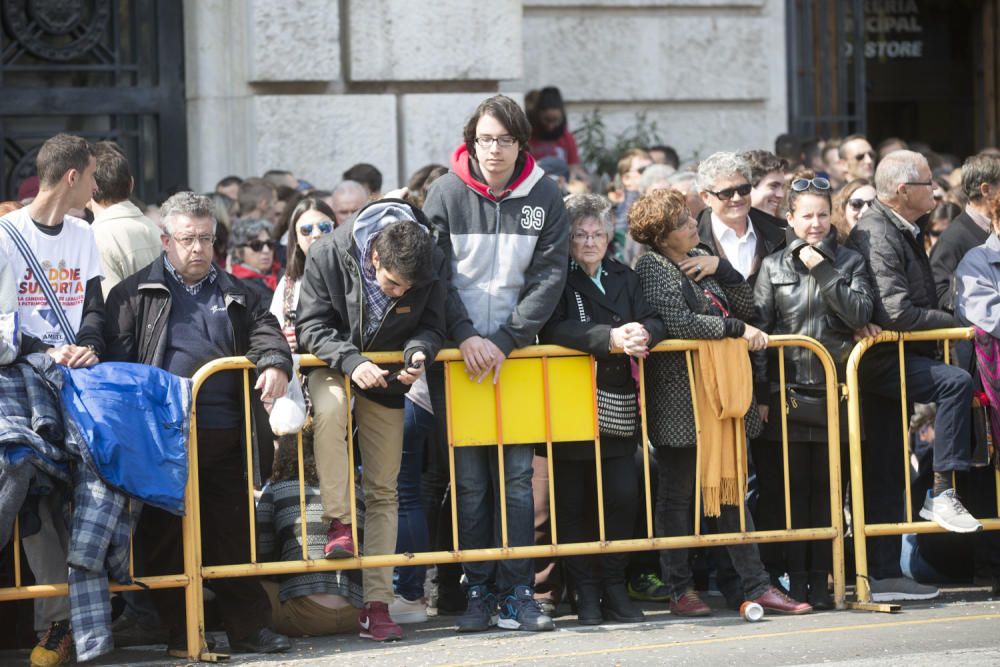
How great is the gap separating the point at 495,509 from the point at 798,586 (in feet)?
4.85

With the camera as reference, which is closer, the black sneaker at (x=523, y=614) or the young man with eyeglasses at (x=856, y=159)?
the black sneaker at (x=523, y=614)

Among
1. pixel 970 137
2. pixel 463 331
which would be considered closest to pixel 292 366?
pixel 463 331

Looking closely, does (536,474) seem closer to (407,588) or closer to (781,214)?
(407,588)

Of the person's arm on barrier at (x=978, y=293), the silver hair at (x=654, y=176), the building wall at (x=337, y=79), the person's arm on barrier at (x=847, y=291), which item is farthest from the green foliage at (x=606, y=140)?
the person's arm on barrier at (x=847, y=291)

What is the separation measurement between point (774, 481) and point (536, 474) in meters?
1.10

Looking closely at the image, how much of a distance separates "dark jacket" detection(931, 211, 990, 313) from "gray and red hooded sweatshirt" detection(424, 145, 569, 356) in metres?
2.09

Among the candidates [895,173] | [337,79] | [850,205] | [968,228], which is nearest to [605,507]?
[895,173]

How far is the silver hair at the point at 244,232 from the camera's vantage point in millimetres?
8789

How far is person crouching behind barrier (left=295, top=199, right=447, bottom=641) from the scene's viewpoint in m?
7.16

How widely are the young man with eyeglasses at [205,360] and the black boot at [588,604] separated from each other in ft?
4.32

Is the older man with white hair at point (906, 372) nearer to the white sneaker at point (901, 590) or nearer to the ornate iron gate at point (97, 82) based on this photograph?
the white sneaker at point (901, 590)

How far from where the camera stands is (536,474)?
26.1 feet

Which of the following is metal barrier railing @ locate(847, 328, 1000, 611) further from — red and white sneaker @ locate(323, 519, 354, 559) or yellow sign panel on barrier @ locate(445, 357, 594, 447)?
red and white sneaker @ locate(323, 519, 354, 559)

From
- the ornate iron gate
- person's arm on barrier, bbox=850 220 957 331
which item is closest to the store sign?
the ornate iron gate
